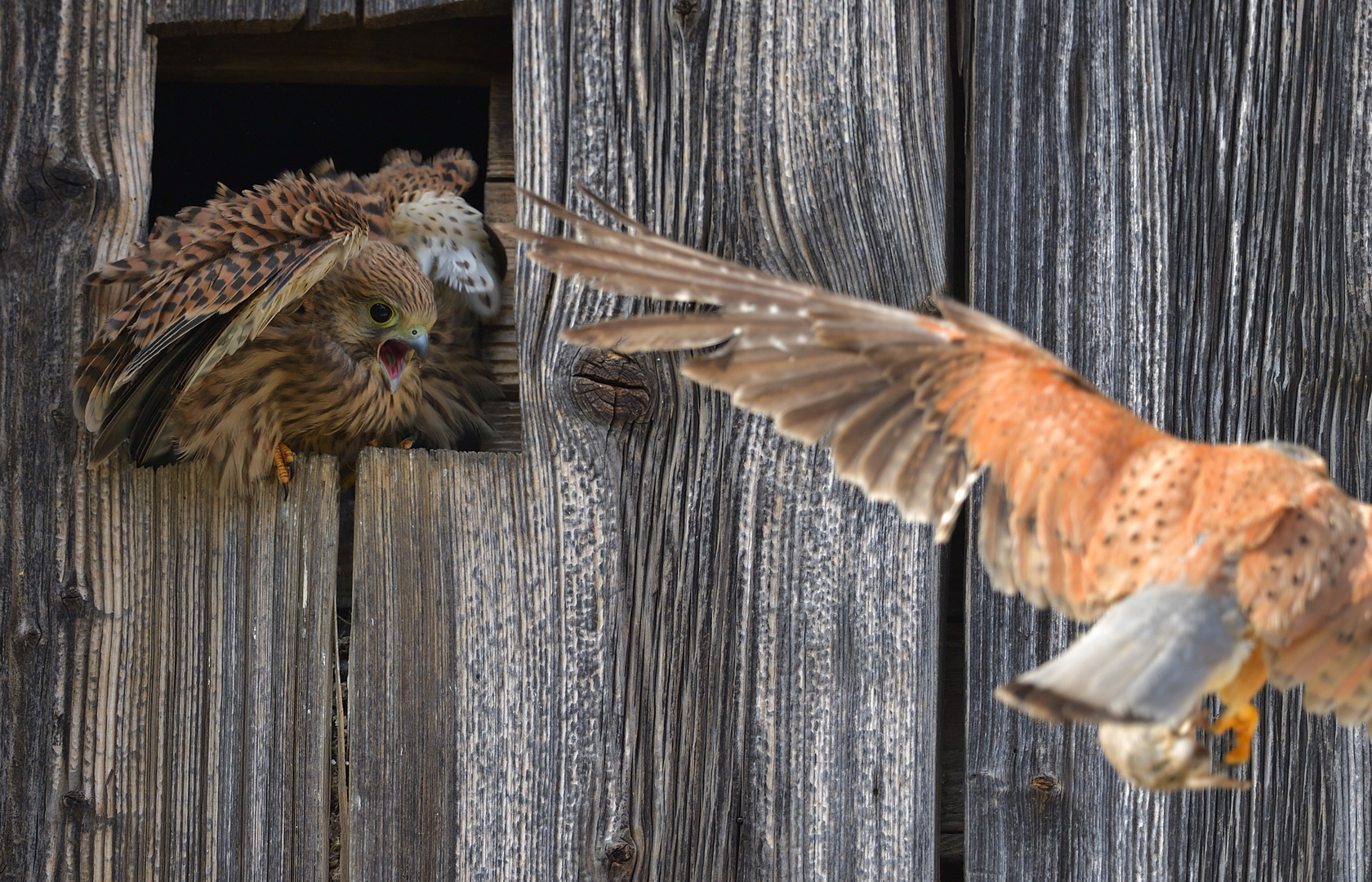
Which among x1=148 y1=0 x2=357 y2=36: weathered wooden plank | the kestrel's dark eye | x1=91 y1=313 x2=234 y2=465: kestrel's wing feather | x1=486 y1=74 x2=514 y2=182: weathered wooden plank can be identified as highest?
x1=148 y1=0 x2=357 y2=36: weathered wooden plank

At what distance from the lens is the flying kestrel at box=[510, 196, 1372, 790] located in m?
1.33

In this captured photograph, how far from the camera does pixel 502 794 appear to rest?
80.6 inches

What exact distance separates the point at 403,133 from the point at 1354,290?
2.41 meters

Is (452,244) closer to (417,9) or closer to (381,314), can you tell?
(381,314)

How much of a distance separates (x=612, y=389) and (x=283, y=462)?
60 cm

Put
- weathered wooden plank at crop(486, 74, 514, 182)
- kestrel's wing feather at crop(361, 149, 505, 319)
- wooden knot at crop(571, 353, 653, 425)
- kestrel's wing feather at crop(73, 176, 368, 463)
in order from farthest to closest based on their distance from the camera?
kestrel's wing feather at crop(361, 149, 505, 319) < weathered wooden plank at crop(486, 74, 514, 182) < wooden knot at crop(571, 353, 653, 425) < kestrel's wing feather at crop(73, 176, 368, 463)

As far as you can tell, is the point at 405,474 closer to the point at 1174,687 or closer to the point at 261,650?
the point at 261,650

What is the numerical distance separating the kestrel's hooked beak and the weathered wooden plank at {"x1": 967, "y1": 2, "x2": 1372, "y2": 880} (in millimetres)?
1082

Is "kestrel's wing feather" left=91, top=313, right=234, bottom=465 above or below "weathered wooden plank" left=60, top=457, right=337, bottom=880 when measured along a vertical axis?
above

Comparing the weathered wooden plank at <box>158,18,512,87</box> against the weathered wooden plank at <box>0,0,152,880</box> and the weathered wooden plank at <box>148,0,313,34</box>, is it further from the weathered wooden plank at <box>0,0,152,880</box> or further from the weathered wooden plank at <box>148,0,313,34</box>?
the weathered wooden plank at <box>0,0,152,880</box>

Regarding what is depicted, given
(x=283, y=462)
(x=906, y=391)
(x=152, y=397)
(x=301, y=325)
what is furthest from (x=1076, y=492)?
(x=301, y=325)

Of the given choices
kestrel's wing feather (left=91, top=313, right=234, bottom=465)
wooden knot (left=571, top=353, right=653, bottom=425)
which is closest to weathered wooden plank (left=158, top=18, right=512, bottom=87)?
kestrel's wing feather (left=91, top=313, right=234, bottom=465)

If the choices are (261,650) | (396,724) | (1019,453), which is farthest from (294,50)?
(1019,453)

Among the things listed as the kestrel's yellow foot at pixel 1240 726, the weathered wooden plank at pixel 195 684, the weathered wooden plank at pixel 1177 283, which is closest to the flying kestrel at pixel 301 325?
the weathered wooden plank at pixel 195 684
